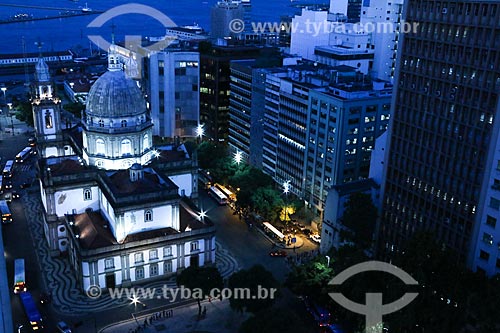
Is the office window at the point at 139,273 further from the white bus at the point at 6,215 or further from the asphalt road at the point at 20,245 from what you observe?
the white bus at the point at 6,215

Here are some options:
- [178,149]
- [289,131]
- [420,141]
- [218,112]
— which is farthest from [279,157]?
[420,141]

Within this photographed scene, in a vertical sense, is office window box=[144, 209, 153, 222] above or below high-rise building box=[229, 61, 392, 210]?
below

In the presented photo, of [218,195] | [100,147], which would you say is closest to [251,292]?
[100,147]

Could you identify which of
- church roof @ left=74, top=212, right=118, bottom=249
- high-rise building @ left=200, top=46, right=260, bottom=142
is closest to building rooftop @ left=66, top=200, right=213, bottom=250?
church roof @ left=74, top=212, right=118, bottom=249

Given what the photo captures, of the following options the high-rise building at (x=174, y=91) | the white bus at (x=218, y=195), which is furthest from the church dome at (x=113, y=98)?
the high-rise building at (x=174, y=91)

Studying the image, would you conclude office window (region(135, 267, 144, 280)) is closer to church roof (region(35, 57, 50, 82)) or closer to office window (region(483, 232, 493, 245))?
church roof (region(35, 57, 50, 82))
